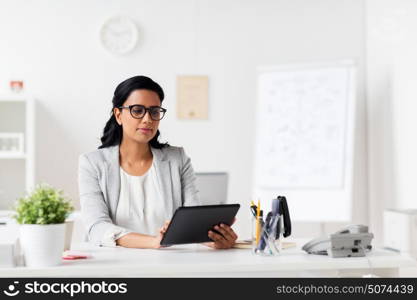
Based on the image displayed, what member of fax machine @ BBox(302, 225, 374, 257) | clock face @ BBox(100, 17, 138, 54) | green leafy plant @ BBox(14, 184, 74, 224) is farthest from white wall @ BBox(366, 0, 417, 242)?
green leafy plant @ BBox(14, 184, 74, 224)

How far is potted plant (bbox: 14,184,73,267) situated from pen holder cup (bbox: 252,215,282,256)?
25.4 inches

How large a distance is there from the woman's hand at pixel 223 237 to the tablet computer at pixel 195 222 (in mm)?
16

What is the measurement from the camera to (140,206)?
8.06ft

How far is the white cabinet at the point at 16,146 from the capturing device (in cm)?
489

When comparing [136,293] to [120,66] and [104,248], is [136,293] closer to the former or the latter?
[104,248]

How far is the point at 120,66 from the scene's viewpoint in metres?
5.39

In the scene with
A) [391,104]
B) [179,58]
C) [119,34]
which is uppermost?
[119,34]

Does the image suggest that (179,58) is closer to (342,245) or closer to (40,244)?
(342,245)

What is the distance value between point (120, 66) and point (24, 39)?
32.0 inches

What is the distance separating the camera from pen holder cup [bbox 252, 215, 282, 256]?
208 centimetres

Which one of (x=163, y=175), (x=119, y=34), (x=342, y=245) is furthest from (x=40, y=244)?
(x=119, y=34)

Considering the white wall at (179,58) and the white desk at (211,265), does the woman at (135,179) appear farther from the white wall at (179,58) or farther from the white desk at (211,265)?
the white wall at (179,58)

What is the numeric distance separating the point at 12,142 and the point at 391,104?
9.84 feet

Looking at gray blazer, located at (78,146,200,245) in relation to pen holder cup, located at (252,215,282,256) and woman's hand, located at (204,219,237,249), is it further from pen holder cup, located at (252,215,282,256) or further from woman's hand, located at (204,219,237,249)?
pen holder cup, located at (252,215,282,256)
